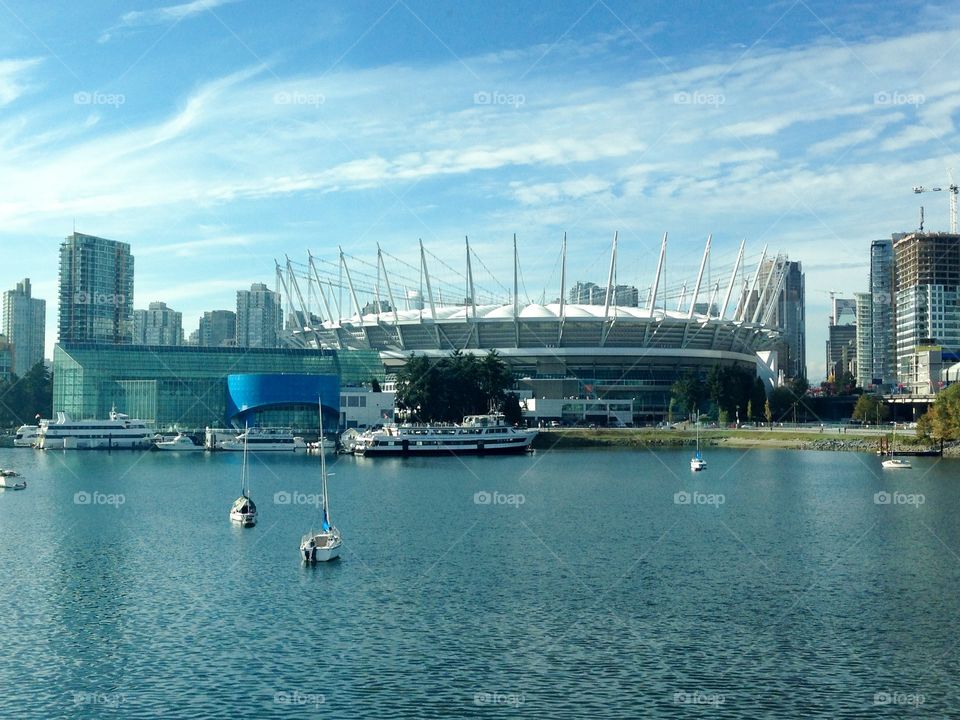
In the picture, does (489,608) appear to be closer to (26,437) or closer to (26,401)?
(26,437)

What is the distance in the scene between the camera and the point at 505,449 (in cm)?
12050

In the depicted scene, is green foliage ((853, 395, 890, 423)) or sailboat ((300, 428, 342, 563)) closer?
sailboat ((300, 428, 342, 563))

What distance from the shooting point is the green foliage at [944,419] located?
10358cm

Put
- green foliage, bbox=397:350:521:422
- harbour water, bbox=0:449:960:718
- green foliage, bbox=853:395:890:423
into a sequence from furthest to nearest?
1. green foliage, bbox=853:395:890:423
2. green foliage, bbox=397:350:521:422
3. harbour water, bbox=0:449:960:718

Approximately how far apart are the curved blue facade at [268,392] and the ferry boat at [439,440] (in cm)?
2593

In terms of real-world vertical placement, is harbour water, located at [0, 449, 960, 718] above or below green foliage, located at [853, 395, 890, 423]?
below

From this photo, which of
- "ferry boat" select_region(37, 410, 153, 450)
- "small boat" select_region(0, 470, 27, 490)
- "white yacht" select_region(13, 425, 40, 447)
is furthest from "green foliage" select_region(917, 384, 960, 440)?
"white yacht" select_region(13, 425, 40, 447)

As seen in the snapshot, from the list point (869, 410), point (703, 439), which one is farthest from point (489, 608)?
point (869, 410)

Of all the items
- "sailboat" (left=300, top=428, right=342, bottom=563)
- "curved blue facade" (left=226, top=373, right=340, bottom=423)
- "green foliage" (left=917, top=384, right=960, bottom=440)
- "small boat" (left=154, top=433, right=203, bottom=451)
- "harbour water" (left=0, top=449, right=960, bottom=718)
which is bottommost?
"harbour water" (left=0, top=449, right=960, bottom=718)

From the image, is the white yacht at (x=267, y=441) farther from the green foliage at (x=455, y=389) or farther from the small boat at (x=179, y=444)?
the green foliage at (x=455, y=389)

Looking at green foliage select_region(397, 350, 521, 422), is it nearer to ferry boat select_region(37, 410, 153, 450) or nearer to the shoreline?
the shoreline

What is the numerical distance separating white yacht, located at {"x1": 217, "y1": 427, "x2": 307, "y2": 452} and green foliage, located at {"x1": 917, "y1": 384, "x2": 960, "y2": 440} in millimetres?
68584

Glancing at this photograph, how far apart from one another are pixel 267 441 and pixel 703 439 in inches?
2063

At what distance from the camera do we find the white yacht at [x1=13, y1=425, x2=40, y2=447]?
14368cm
